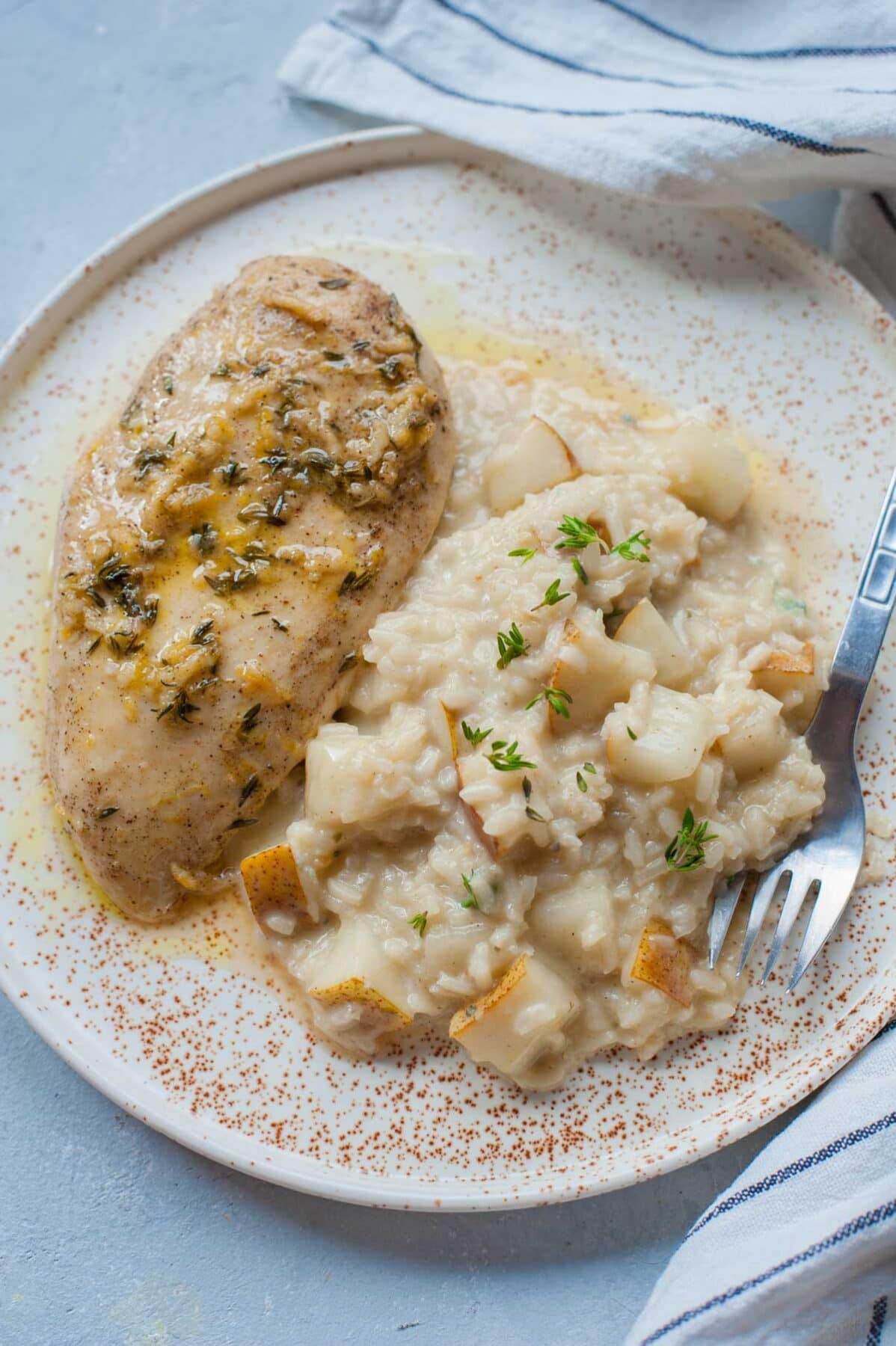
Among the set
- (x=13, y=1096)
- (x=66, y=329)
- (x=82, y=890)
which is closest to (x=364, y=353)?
(x=66, y=329)

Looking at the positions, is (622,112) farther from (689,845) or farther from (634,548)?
(689,845)

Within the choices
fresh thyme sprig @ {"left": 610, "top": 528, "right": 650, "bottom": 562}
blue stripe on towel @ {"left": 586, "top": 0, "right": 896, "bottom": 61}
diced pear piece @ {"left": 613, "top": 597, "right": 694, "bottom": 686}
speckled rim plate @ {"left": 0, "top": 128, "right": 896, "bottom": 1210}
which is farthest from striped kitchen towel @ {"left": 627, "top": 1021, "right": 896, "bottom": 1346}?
blue stripe on towel @ {"left": 586, "top": 0, "right": 896, "bottom": 61}

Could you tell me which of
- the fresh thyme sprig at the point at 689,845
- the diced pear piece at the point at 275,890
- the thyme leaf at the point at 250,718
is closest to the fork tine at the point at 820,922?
the fresh thyme sprig at the point at 689,845

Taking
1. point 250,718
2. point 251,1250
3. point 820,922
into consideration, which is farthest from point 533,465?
point 251,1250

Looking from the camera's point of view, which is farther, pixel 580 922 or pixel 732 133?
pixel 732 133

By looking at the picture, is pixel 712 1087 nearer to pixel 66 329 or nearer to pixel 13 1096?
pixel 13 1096
